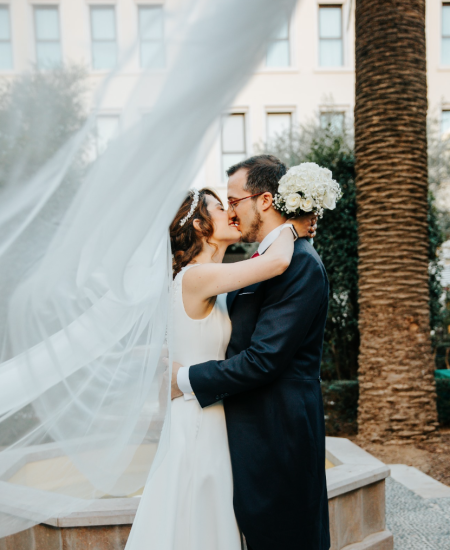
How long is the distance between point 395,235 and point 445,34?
14787 mm

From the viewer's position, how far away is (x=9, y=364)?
5.08ft

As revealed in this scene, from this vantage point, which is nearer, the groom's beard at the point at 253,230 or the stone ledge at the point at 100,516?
the groom's beard at the point at 253,230

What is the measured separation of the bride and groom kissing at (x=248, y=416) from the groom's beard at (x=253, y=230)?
19 cm

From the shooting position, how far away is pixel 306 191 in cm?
233

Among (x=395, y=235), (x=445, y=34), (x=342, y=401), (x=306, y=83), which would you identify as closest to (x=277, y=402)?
(x=395, y=235)

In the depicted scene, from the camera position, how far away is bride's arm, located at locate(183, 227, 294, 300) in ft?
7.09

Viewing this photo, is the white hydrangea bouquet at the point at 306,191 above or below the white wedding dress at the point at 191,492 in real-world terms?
above

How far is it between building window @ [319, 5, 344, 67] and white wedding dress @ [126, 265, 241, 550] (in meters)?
18.0

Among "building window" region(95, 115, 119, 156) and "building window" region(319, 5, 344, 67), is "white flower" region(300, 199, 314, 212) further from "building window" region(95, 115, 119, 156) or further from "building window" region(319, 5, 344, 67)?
"building window" region(319, 5, 344, 67)

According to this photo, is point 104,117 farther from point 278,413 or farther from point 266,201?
point 278,413

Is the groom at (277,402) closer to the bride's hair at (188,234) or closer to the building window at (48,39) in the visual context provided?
the bride's hair at (188,234)

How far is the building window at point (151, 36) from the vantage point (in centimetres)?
121

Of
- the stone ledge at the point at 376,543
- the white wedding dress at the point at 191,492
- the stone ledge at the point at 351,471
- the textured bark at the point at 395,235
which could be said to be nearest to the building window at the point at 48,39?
the white wedding dress at the point at 191,492

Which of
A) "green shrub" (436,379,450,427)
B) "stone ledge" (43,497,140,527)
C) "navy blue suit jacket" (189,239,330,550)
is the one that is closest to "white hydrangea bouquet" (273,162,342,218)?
"navy blue suit jacket" (189,239,330,550)
